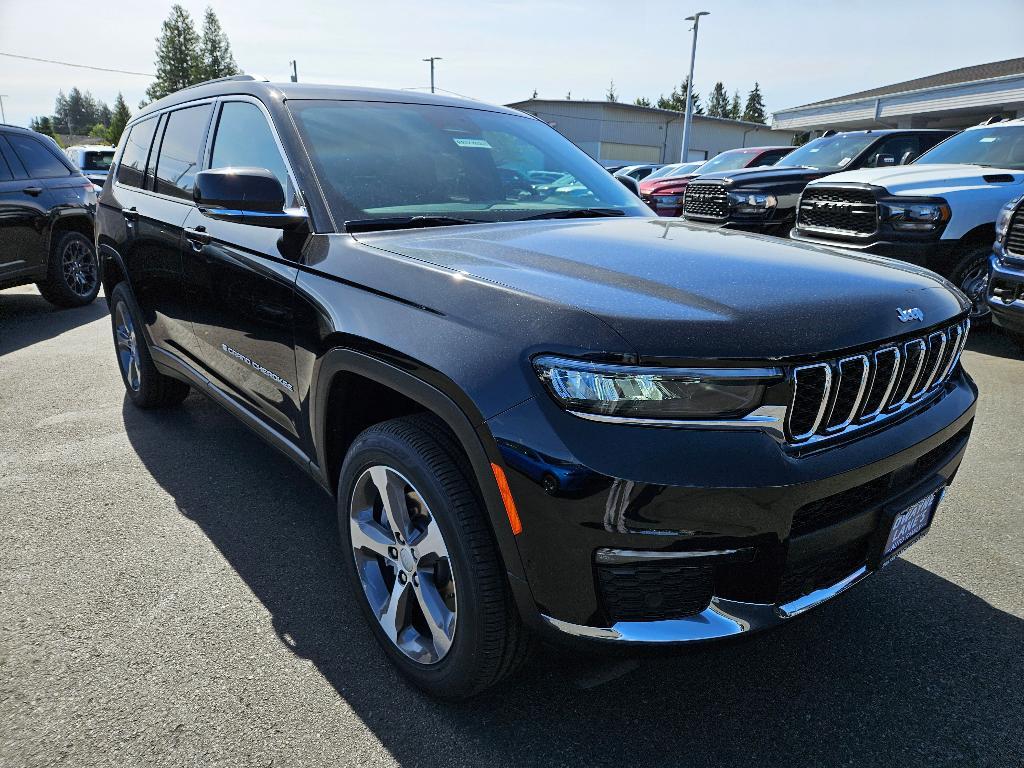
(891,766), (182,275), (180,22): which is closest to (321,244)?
(182,275)

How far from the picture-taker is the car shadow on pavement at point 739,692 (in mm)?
1899

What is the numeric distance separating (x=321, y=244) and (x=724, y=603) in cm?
163

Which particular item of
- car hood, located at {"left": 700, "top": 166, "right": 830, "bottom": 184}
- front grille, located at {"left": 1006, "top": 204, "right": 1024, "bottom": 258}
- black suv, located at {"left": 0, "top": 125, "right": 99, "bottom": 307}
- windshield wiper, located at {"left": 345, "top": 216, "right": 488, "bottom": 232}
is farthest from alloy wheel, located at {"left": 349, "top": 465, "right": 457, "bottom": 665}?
car hood, located at {"left": 700, "top": 166, "right": 830, "bottom": 184}

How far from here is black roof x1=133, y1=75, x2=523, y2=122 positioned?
2.82 m

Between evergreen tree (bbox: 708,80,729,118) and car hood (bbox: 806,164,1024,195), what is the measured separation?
403 feet

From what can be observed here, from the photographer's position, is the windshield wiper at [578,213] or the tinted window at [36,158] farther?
the tinted window at [36,158]

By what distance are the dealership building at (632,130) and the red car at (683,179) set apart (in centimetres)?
3314

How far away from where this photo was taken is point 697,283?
182 cm

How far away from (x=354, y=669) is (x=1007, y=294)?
16.7 feet

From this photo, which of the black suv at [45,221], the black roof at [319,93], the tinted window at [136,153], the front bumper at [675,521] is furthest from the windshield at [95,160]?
the front bumper at [675,521]

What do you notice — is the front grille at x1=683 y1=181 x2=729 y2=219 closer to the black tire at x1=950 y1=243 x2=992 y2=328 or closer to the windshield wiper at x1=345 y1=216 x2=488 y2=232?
the black tire at x1=950 y1=243 x2=992 y2=328

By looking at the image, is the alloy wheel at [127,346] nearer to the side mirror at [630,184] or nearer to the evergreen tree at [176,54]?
the side mirror at [630,184]

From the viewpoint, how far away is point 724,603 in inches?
63.9

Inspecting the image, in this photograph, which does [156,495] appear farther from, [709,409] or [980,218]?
[980,218]
